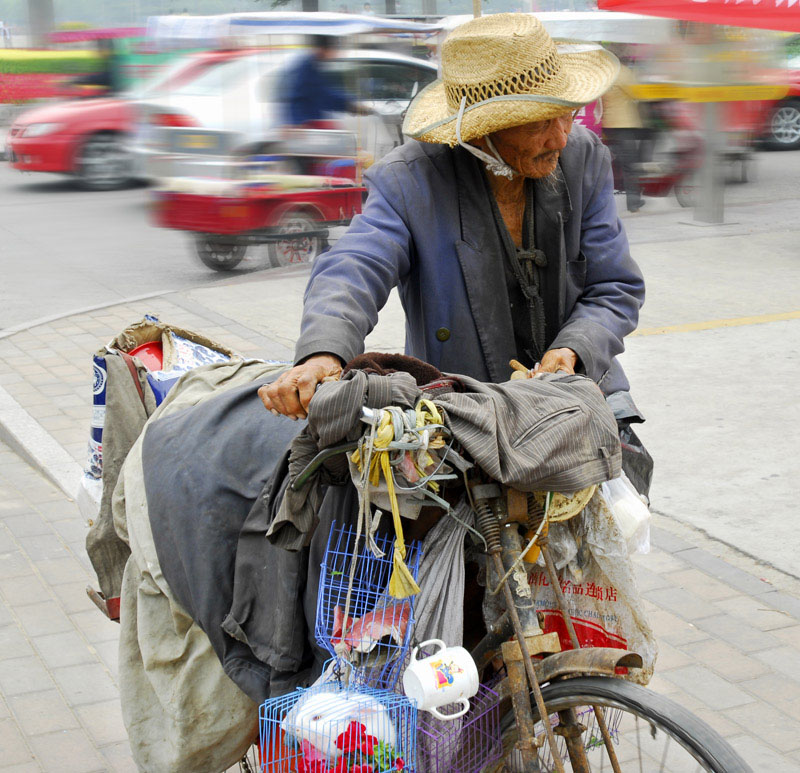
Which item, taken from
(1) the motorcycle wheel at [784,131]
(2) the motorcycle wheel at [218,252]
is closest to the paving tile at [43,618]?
(2) the motorcycle wheel at [218,252]

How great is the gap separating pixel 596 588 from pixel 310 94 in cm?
845

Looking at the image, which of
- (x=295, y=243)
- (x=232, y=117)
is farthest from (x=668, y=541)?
(x=232, y=117)

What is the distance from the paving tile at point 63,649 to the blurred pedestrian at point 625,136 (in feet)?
31.0

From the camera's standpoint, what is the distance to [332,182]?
9.98 meters

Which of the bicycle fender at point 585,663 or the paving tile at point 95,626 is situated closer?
the bicycle fender at point 585,663

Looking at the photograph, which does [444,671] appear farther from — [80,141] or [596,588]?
[80,141]

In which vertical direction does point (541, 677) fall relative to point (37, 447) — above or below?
above

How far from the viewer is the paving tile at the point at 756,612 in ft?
12.7

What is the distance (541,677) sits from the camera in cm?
222

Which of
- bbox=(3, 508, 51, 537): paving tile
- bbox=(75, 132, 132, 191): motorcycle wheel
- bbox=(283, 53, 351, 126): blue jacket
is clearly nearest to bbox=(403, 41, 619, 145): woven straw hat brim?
bbox=(3, 508, 51, 537): paving tile

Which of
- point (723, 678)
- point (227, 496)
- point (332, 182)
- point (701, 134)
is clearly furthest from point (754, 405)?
point (701, 134)

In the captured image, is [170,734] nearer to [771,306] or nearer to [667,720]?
[667,720]

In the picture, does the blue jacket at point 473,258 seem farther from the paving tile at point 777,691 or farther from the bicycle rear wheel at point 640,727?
the paving tile at point 777,691

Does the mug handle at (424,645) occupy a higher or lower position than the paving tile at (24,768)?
higher
